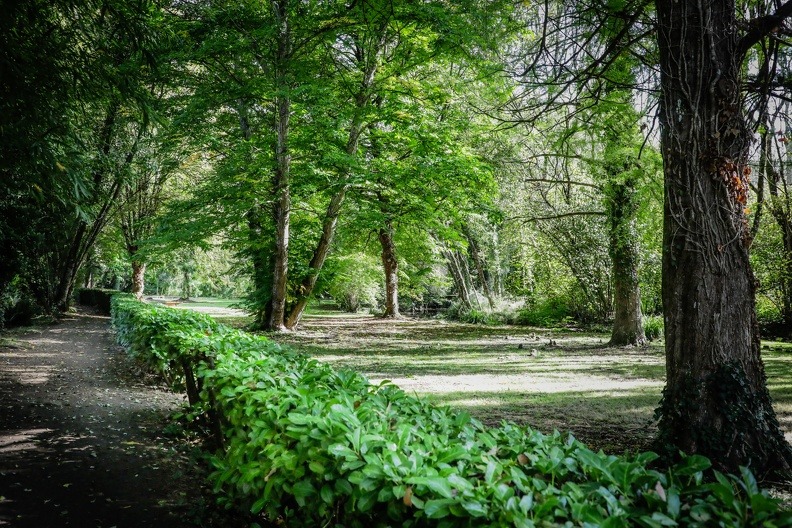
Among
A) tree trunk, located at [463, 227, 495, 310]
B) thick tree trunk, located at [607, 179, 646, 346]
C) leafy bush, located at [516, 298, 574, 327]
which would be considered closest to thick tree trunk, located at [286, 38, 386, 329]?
thick tree trunk, located at [607, 179, 646, 346]

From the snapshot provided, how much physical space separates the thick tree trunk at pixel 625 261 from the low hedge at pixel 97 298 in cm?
2587

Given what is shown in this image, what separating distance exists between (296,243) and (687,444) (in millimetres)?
14444

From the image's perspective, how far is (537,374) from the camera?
32.8ft

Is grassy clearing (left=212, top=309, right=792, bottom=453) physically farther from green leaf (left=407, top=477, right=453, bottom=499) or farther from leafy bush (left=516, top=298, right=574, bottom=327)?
leafy bush (left=516, top=298, right=574, bottom=327)

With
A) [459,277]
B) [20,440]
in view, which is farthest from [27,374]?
[459,277]

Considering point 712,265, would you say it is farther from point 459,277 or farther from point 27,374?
point 459,277

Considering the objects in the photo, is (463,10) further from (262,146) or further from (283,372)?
(262,146)

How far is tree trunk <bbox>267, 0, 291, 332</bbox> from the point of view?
12.9 meters

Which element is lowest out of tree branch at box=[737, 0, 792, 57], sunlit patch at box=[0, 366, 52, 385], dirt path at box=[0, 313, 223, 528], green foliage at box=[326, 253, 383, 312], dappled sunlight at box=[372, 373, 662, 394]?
dirt path at box=[0, 313, 223, 528]

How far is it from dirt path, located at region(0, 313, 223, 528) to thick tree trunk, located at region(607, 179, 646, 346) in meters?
11.1

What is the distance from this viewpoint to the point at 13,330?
16.2m

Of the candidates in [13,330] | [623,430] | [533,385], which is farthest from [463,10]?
[13,330]

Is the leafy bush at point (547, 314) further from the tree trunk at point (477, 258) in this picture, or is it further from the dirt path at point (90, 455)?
the dirt path at point (90, 455)

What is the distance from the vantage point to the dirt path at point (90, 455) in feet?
11.9
